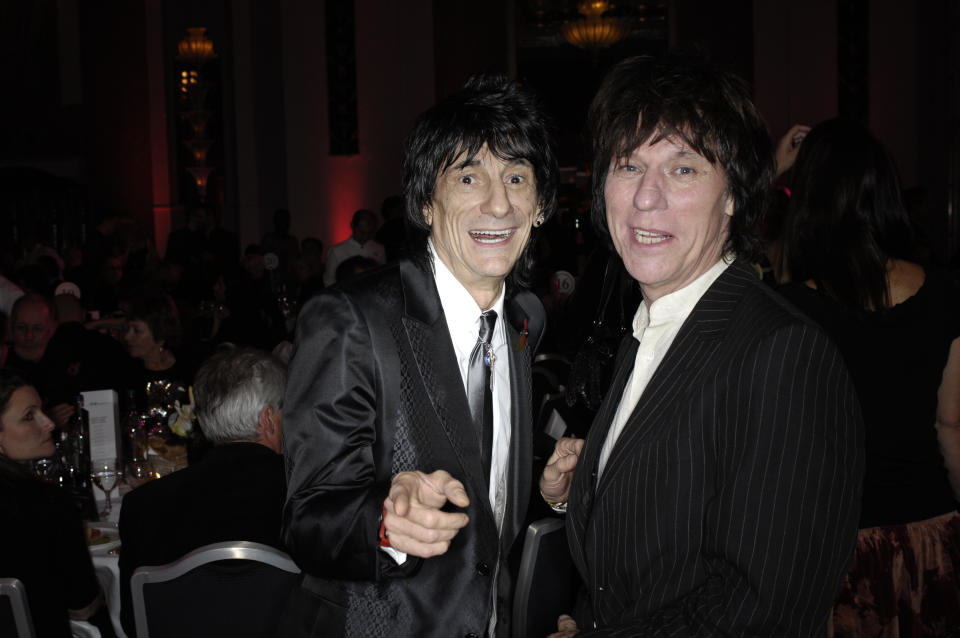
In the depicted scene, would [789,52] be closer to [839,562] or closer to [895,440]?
[895,440]

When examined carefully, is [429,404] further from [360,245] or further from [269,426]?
[360,245]

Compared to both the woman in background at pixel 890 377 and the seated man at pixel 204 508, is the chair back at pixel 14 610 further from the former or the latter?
the woman in background at pixel 890 377

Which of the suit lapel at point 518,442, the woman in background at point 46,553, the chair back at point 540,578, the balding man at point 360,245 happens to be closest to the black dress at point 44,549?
the woman in background at point 46,553

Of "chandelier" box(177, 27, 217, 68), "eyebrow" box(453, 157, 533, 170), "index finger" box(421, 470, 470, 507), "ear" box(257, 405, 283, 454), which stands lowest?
"ear" box(257, 405, 283, 454)

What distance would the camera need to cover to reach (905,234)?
221cm

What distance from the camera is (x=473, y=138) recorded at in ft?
5.46

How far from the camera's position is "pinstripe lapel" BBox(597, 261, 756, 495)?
4.30 feet

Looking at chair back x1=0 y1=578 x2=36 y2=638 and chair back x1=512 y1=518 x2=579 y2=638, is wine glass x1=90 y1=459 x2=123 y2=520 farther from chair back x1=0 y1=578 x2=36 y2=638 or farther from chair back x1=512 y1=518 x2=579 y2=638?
chair back x1=512 y1=518 x2=579 y2=638

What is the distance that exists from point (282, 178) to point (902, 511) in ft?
33.8

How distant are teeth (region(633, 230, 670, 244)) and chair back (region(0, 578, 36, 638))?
1791 millimetres

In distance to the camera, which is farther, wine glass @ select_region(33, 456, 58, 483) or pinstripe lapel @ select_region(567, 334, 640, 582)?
wine glass @ select_region(33, 456, 58, 483)

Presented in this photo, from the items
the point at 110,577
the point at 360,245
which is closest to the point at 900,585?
the point at 110,577

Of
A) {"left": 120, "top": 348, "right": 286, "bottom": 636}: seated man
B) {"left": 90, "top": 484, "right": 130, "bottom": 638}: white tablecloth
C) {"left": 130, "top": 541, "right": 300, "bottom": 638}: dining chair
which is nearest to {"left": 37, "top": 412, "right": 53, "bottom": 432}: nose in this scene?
{"left": 90, "top": 484, "right": 130, "bottom": 638}: white tablecloth

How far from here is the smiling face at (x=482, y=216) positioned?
1.66 m
